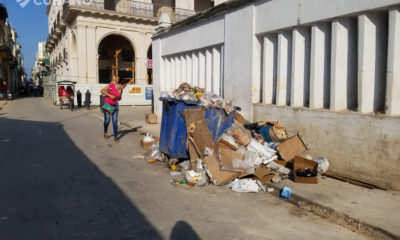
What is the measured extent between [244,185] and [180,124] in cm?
184

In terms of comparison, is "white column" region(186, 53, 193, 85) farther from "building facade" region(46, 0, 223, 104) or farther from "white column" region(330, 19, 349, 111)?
"building facade" region(46, 0, 223, 104)

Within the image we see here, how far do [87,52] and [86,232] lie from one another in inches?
999

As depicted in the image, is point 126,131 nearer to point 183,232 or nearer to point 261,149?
point 261,149

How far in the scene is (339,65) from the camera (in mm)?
5602

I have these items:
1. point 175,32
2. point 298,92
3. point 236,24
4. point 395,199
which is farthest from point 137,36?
point 395,199

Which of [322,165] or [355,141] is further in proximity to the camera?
[322,165]

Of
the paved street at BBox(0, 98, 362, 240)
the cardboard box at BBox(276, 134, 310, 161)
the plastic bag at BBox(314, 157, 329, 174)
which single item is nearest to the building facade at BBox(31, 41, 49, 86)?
the paved street at BBox(0, 98, 362, 240)

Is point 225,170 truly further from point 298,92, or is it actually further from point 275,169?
point 298,92

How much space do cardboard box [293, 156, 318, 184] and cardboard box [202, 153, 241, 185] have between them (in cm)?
93

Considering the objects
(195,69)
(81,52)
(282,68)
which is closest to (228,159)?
(282,68)

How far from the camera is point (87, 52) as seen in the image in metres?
26.7

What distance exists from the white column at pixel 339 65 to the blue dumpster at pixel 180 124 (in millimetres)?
1994

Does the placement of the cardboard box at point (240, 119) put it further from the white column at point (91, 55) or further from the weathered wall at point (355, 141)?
the white column at point (91, 55)

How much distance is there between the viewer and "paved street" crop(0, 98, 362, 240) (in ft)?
11.7
